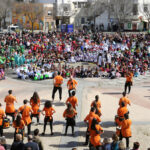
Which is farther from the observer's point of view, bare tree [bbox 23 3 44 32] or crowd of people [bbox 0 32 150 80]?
bare tree [bbox 23 3 44 32]

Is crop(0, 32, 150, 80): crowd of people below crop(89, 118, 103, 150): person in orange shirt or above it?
above

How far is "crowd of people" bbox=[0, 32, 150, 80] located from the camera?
75.4 ft

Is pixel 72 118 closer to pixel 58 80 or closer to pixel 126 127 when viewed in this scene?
pixel 126 127

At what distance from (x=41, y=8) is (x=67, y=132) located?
Result: 4595cm

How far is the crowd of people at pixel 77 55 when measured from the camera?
75.4 feet

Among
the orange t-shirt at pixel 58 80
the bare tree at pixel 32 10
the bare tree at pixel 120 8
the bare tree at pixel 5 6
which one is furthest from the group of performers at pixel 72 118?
the bare tree at pixel 32 10

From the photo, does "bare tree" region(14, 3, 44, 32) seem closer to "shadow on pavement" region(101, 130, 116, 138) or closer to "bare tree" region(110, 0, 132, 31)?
"bare tree" region(110, 0, 132, 31)

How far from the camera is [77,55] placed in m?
28.3

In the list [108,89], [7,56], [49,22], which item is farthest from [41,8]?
[108,89]

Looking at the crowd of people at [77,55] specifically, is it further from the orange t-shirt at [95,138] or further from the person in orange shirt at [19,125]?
the orange t-shirt at [95,138]

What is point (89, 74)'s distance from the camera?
22.9 m

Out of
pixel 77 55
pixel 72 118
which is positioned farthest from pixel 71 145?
pixel 77 55

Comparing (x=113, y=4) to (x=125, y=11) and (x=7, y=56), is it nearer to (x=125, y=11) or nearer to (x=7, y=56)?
(x=125, y=11)

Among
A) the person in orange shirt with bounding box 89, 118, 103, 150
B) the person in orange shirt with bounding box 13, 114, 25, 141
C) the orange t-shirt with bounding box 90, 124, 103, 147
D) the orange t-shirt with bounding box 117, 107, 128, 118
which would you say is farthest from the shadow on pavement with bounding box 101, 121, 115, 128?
the person in orange shirt with bounding box 13, 114, 25, 141
